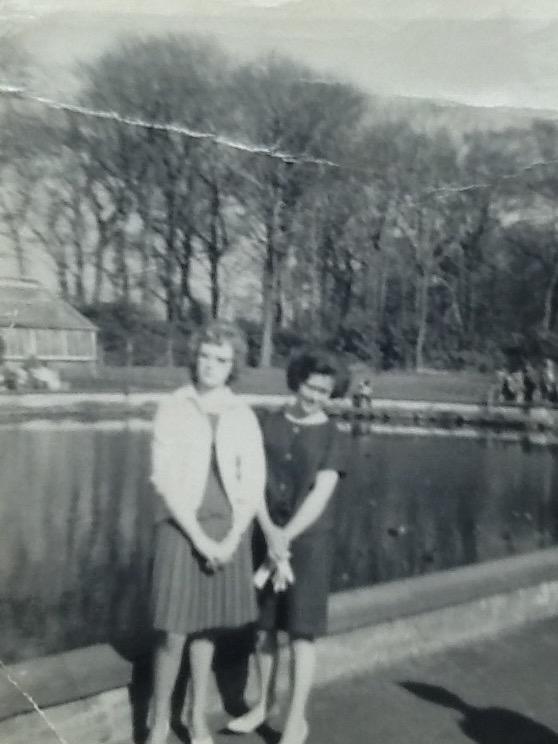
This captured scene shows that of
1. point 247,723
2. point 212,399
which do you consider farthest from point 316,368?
point 247,723

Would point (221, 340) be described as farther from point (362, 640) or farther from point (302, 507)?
point (362, 640)

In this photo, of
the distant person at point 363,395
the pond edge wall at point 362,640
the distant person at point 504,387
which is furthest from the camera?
the distant person at point 504,387

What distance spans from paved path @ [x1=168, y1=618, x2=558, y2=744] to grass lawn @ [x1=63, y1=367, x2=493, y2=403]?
2.55 feet

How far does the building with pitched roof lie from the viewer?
202 centimetres

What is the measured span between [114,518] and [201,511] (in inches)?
9.4

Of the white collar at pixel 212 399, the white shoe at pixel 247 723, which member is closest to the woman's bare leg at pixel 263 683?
the white shoe at pixel 247 723

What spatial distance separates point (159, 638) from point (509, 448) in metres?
1.23

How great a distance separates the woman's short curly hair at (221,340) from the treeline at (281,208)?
4 cm

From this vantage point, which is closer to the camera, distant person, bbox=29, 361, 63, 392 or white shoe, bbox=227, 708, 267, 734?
distant person, bbox=29, 361, 63, 392

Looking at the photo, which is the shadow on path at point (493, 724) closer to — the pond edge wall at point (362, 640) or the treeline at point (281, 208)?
the pond edge wall at point (362, 640)

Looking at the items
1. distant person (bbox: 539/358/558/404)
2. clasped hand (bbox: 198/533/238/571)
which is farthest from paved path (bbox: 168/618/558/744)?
distant person (bbox: 539/358/558/404)

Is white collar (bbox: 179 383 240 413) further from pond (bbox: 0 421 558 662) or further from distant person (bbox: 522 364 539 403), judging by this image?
distant person (bbox: 522 364 539 403)

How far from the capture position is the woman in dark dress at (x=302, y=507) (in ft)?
7.17

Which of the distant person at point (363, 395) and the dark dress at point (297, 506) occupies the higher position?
the distant person at point (363, 395)
